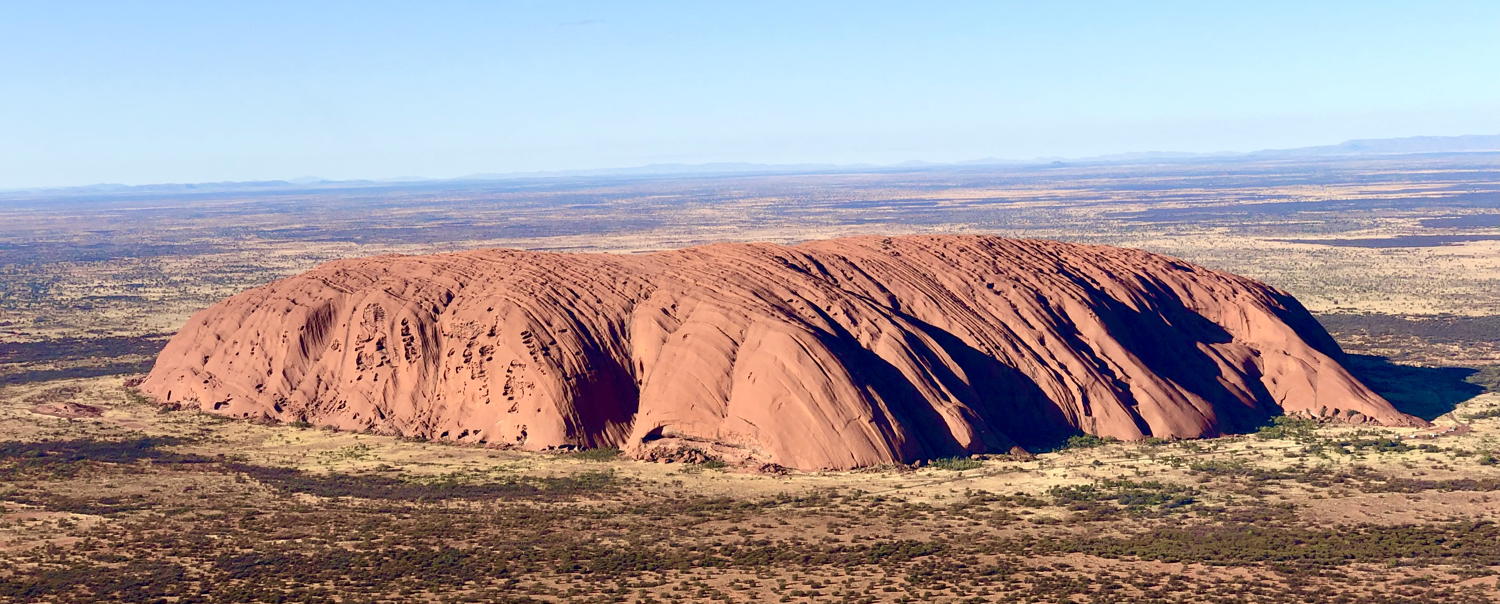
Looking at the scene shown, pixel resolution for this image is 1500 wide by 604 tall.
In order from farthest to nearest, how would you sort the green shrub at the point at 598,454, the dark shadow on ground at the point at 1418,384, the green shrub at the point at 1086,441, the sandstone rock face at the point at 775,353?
1. the dark shadow on ground at the point at 1418,384
2. the green shrub at the point at 1086,441
3. the green shrub at the point at 598,454
4. the sandstone rock face at the point at 775,353

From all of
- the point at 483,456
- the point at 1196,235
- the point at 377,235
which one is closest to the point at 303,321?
the point at 483,456

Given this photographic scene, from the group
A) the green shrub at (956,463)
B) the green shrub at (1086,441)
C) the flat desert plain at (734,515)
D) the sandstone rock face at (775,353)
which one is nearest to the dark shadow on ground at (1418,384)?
the flat desert plain at (734,515)

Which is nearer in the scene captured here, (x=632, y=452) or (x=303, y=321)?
(x=632, y=452)

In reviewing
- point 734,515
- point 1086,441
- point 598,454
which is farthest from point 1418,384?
point 598,454

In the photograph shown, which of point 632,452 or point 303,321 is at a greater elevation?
point 303,321

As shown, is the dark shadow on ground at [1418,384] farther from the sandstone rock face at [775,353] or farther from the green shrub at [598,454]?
the green shrub at [598,454]

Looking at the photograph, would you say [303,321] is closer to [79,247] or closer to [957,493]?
[957,493]

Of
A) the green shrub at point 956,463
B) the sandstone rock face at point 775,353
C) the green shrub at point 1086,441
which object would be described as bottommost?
the green shrub at point 1086,441
